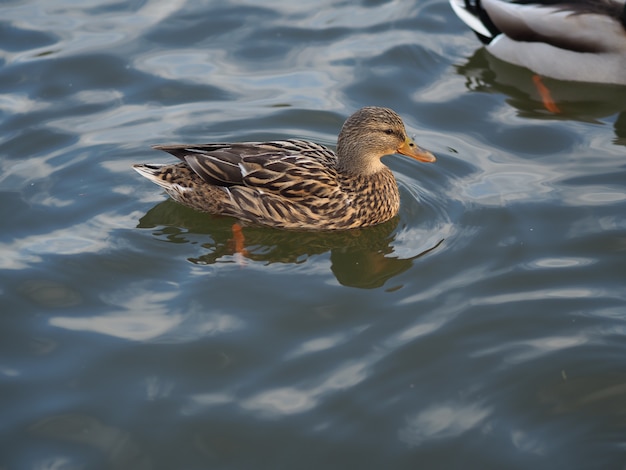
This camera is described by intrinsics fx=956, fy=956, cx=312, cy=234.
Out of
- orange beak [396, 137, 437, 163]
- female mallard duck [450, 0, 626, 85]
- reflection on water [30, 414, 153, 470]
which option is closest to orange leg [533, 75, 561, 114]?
female mallard duck [450, 0, 626, 85]

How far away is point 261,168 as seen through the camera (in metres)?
7.49

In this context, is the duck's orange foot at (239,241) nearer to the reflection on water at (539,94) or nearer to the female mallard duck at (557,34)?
the reflection on water at (539,94)

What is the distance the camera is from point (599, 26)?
9.66 meters

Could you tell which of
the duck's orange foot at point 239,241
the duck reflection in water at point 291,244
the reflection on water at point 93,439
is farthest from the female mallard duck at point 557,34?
the reflection on water at point 93,439

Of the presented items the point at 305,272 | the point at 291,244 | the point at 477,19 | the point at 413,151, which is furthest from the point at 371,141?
the point at 477,19

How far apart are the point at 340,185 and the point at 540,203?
1.64 metres

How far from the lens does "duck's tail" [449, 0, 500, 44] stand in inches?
398

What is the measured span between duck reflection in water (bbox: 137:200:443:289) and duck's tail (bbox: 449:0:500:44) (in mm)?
3295

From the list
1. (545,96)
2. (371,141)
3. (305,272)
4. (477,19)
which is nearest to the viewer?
(305,272)

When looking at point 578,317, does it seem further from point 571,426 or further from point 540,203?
point 540,203

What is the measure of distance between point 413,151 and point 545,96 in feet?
8.19

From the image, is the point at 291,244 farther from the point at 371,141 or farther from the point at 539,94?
the point at 539,94

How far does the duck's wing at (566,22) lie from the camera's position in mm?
9633

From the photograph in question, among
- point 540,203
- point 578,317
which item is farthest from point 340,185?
point 578,317
